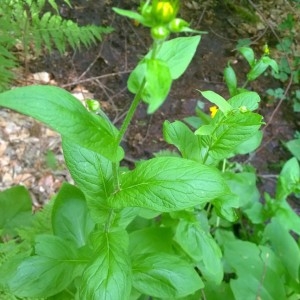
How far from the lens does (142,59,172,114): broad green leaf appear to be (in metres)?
0.69

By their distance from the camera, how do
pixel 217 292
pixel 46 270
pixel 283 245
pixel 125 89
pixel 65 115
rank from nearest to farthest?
pixel 65 115
pixel 46 270
pixel 217 292
pixel 283 245
pixel 125 89

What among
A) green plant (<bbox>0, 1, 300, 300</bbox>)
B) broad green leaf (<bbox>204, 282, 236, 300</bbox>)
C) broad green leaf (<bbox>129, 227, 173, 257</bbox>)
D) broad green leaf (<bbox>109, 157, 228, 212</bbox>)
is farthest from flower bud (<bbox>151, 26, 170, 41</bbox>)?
broad green leaf (<bbox>204, 282, 236, 300</bbox>)

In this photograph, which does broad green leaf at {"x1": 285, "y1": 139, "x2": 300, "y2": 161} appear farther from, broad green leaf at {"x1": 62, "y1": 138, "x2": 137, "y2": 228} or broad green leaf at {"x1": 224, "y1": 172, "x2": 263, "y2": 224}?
broad green leaf at {"x1": 62, "y1": 138, "x2": 137, "y2": 228}

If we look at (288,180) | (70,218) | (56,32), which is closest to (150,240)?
(70,218)

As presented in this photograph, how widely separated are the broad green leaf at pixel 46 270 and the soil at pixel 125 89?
0.94 meters

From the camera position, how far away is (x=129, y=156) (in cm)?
241

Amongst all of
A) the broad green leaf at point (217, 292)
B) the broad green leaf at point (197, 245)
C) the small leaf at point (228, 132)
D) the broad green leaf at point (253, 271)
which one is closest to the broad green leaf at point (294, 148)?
the broad green leaf at point (253, 271)

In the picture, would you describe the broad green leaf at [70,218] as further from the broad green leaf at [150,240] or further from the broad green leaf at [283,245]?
the broad green leaf at [283,245]

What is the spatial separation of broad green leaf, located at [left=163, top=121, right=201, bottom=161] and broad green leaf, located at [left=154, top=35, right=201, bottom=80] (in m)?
0.41

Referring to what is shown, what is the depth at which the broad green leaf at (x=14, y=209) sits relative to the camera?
1748 millimetres

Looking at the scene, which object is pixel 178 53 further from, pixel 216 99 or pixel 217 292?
pixel 217 292

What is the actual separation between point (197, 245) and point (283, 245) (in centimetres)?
68

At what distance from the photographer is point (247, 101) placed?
1247mm

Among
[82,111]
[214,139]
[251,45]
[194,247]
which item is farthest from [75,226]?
[251,45]
